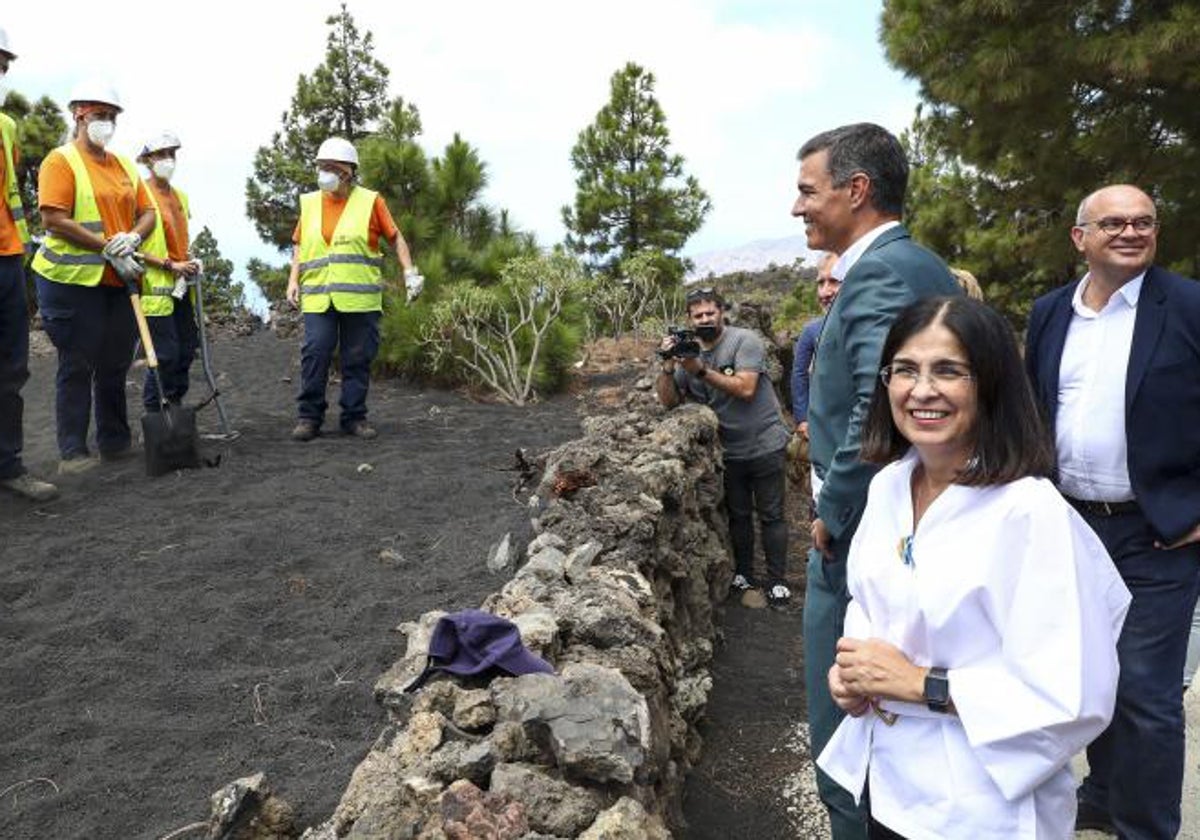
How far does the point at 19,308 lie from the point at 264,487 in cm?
177

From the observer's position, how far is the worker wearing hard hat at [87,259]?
561cm

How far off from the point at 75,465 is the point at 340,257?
2278 mm

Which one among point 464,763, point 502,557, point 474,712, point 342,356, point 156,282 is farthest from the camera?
point 342,356

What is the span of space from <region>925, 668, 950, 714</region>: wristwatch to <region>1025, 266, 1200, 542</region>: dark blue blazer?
1.42 m

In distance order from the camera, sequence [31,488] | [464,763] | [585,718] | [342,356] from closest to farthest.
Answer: [464,763]
[585,718]
[31,488]
[342,356]

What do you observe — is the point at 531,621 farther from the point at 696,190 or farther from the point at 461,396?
the point at 696,190

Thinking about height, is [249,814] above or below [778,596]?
above

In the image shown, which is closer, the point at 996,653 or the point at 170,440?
the point at 996,653

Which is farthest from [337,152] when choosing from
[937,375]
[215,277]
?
[215,277]

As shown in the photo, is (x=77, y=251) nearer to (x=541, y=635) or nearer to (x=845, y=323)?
(x=541, y=635)

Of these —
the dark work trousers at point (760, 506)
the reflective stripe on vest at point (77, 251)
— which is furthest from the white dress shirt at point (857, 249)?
the reflective stripe on vest at point (77, 251)

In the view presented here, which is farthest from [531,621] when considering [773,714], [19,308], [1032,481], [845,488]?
[19,308]

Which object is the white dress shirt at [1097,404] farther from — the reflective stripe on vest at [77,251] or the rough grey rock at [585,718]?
the reflective stripe on vest at [77,251]

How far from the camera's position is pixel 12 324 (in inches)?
214
